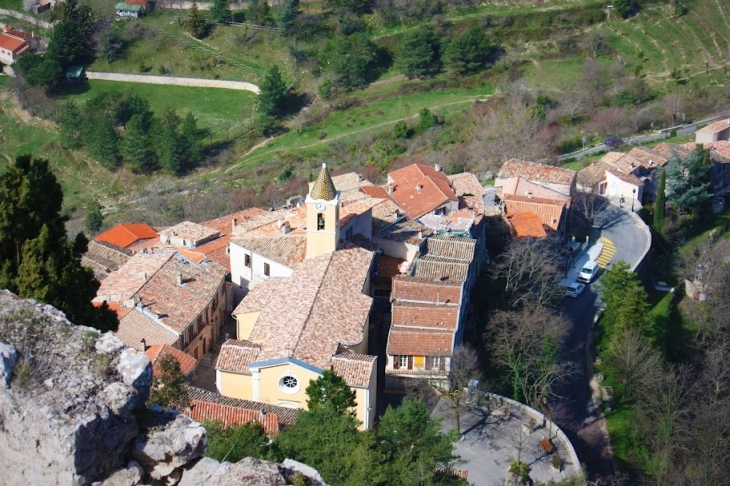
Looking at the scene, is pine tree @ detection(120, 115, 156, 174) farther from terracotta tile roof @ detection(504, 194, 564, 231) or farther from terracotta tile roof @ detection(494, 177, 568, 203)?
terracotta tile roof @ detection(504, 194, 564, 231)

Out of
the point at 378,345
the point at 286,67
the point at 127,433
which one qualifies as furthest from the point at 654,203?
the point at 127,433

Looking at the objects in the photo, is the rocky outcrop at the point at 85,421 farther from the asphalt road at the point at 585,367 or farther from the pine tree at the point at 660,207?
the pine tree at the point at 660,207

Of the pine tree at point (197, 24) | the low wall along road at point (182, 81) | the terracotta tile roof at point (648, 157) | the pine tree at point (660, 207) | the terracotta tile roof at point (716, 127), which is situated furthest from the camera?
the pine tree at point (197, 24)

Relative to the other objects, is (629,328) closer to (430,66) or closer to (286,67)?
(430,66)

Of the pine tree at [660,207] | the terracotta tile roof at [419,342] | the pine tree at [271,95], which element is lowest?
the pine tree at [271,95]

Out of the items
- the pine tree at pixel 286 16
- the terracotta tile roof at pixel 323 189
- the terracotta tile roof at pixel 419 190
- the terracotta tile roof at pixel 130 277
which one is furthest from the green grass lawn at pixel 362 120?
the terracotta tile roof at pixel 323 189

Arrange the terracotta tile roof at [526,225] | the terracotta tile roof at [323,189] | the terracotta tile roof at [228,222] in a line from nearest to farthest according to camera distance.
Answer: the terracotta tile roof at [323,189] → the terracotta tile roof at [228,222] → the terracotta tile roof at [526,225]
